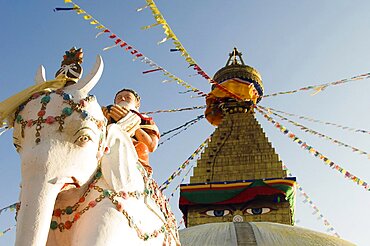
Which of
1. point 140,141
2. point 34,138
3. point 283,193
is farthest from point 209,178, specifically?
point 34,138

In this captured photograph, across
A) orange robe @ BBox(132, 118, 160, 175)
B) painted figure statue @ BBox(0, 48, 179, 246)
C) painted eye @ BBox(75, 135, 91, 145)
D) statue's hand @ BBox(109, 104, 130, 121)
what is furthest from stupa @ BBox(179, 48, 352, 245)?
painted eye @ BBox(75, 135, 91, 145)

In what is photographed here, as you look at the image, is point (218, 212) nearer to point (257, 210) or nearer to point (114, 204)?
point (257, 210)

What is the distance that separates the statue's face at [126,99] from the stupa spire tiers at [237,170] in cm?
1030

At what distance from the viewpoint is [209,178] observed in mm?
15188

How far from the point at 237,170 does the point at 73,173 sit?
1305 cm

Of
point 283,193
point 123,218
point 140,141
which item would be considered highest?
point 283,193

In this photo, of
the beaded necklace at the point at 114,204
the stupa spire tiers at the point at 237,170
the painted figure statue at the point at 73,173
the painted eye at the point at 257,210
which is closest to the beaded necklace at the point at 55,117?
the painted figure statue at the point at 73,173

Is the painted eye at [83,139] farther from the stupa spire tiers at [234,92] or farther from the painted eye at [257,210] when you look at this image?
the stupa spire tiers at [234,92]

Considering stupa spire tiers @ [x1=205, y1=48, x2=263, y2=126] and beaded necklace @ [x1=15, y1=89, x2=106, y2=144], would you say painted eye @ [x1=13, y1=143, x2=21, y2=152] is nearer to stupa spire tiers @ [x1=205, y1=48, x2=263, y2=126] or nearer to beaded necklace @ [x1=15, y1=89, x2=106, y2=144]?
beaded necklace @ [x1=15, y1=89, x2=106, y2=144]

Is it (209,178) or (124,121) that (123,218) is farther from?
(209,178)

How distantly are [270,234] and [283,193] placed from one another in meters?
5.52

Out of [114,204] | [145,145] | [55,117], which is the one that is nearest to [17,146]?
[55,117]

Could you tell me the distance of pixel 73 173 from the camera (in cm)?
264

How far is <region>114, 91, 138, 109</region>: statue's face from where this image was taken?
3.60 m
